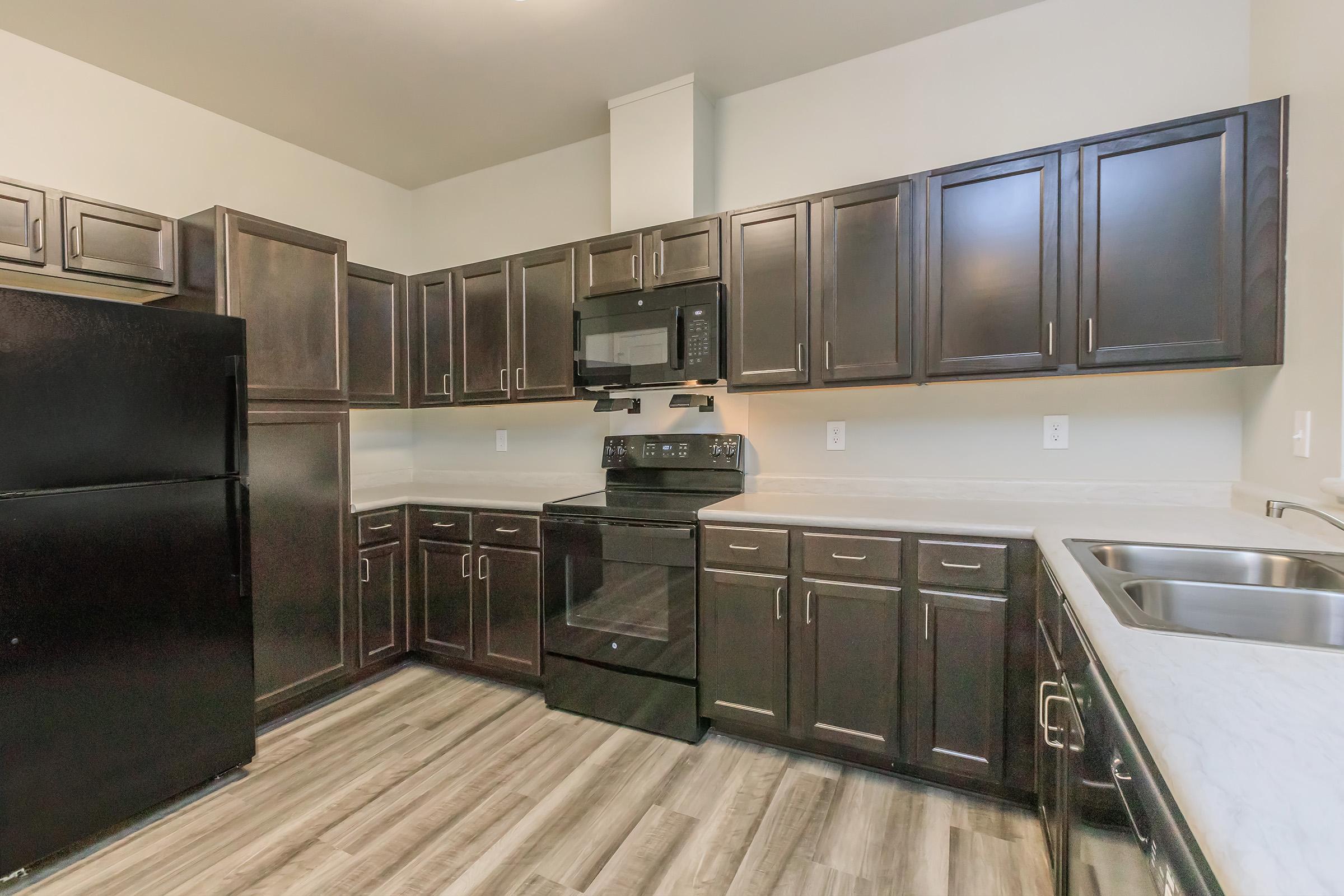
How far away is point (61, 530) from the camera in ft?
5.54

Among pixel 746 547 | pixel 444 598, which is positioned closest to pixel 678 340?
pixel 746 547

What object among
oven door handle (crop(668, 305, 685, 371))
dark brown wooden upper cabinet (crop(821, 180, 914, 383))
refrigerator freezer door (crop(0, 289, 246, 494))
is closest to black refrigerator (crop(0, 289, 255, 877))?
refrigerator freezer door (crop(0, 289, 246, 494))

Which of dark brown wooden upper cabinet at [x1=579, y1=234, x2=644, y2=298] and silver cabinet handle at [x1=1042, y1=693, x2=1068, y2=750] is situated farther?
dark brown wooden upper cabinet at [x1=579, y1=234, x2=644, y2=298]

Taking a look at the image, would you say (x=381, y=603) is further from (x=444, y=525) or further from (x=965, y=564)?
(x=965, y=564)

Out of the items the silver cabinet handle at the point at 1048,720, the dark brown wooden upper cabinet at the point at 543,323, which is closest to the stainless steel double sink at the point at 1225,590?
the silver cabinet handle at the point at 1048,720

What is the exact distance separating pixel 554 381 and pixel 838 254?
1.45 meters

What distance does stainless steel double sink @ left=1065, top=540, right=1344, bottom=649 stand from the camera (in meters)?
1.09

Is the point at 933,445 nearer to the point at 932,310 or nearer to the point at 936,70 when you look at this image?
the point at 932,310

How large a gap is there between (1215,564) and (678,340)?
1.85 metres

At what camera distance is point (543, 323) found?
2.91m

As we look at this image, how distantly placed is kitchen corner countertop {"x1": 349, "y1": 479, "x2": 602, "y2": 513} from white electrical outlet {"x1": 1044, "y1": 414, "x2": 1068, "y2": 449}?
2024 mm

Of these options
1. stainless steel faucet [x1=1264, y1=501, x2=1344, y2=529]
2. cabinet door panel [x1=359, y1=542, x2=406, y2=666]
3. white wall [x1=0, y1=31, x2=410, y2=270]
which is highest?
white wall [x1=0, y1=31, x2=410, y2=270]

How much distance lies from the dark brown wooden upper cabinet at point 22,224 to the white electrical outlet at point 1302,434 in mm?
4111

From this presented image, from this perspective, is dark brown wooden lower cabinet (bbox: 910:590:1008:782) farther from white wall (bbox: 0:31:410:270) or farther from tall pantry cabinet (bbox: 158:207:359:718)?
white wall (bbox: 0:31:410:270)
